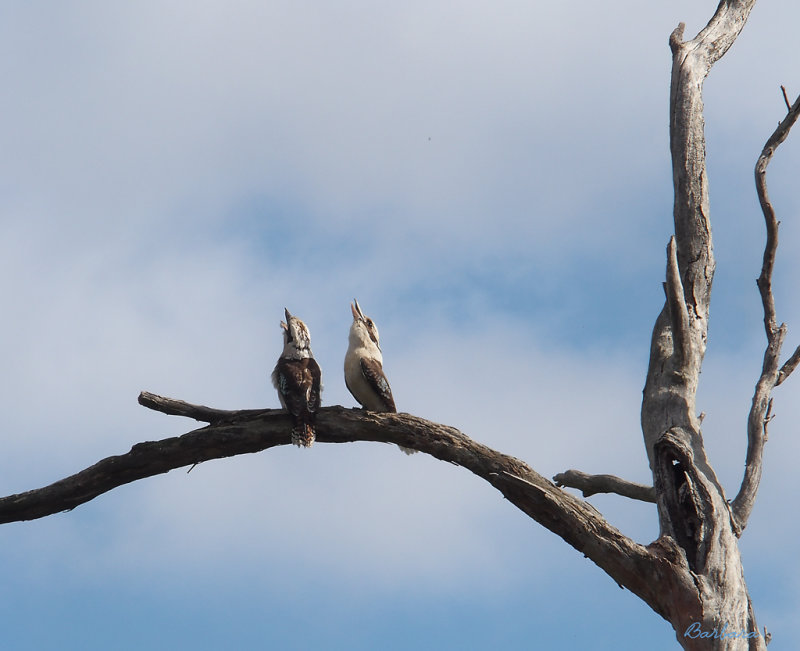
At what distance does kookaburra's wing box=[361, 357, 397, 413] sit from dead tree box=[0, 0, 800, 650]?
3.21 feet

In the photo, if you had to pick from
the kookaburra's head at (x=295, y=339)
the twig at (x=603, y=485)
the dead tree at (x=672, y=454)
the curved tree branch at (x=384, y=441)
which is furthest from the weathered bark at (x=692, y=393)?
the kookaburra's head at (x=295, y=339)

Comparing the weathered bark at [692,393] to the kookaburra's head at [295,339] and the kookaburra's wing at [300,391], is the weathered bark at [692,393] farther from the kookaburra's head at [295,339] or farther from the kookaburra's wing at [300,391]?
the kookaburra's head at [295,339]

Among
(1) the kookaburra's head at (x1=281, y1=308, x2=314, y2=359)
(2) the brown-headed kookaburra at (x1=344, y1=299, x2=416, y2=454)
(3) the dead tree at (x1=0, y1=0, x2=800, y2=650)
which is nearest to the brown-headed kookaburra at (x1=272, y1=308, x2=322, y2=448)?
(1) the kookaburra's head at (x1=281, y1=308, x2=314, y2=359)

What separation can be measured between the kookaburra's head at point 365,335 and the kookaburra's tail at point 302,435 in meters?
1.68

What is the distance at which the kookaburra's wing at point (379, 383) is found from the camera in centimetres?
776

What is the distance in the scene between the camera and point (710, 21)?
897 centimetres

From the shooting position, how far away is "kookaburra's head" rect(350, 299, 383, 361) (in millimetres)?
8336

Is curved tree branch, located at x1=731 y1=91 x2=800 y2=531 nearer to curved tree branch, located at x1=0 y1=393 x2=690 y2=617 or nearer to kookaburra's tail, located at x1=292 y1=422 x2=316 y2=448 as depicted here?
curved tree branch, located at x1=0 y1=393 x2=690 y2=617

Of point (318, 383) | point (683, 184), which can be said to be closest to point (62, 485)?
point (318, 383)

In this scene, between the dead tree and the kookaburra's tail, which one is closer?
the dead tree

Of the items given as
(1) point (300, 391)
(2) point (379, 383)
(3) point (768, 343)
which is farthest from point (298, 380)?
(3) point (768, 343)

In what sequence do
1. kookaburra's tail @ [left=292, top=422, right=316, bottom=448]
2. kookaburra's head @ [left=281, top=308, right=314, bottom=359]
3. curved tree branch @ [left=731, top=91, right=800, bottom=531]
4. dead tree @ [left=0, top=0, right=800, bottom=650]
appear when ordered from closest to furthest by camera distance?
dead tree @ [left=0, top=0, right=800, bottom=650] < kookaburra's tail @ [left=292, top=422, right=316, bottom=448] < curved tree branch @ [left=731, top=91, right=800, bottom=531] < kookaburra's head @ [left=281, top=308, right=314, bottom=359]

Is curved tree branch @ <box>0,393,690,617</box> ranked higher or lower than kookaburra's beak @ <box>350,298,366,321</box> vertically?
lower

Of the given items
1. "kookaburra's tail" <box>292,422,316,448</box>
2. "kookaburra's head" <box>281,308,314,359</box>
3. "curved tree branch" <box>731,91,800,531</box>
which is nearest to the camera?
"kookaburra's tail" <box>292,422,316,448</box>
